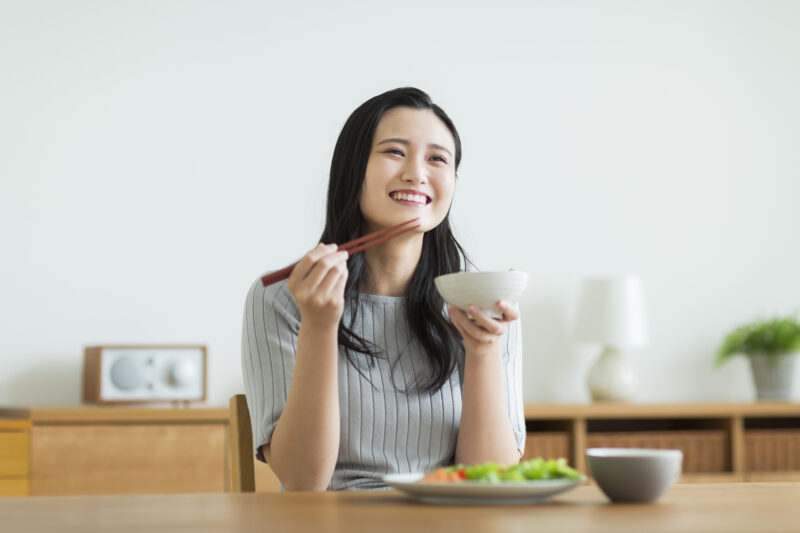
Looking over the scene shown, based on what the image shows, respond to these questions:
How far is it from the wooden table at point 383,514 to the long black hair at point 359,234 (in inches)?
20.7

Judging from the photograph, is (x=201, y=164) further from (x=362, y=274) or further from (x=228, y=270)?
(x=362, y=274)

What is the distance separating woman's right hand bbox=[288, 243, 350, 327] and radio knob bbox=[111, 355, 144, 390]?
171cm

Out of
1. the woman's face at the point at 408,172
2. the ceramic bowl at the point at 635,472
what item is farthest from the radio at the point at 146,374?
the ceramic bowl at the point at 635,472

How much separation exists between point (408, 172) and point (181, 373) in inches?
59.8

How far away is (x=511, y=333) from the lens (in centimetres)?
171

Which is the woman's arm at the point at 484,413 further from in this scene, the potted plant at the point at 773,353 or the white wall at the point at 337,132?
the potted plant at the point at 773,353

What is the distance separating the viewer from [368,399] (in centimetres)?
158

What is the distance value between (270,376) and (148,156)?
74.6 inches

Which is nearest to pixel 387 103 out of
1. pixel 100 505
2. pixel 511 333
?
pixel 511 333

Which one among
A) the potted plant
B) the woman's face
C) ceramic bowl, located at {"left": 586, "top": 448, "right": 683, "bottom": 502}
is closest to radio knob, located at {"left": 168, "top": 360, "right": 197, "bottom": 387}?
the woman's face

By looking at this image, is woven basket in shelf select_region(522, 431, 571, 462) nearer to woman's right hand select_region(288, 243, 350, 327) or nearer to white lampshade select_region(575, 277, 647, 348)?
white lampshade select_region(575, 277, 647, 348)

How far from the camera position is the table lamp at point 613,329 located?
128 inches

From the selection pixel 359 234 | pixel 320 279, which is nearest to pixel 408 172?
pixel 359 234

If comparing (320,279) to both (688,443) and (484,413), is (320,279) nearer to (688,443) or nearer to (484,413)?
(484,413)
